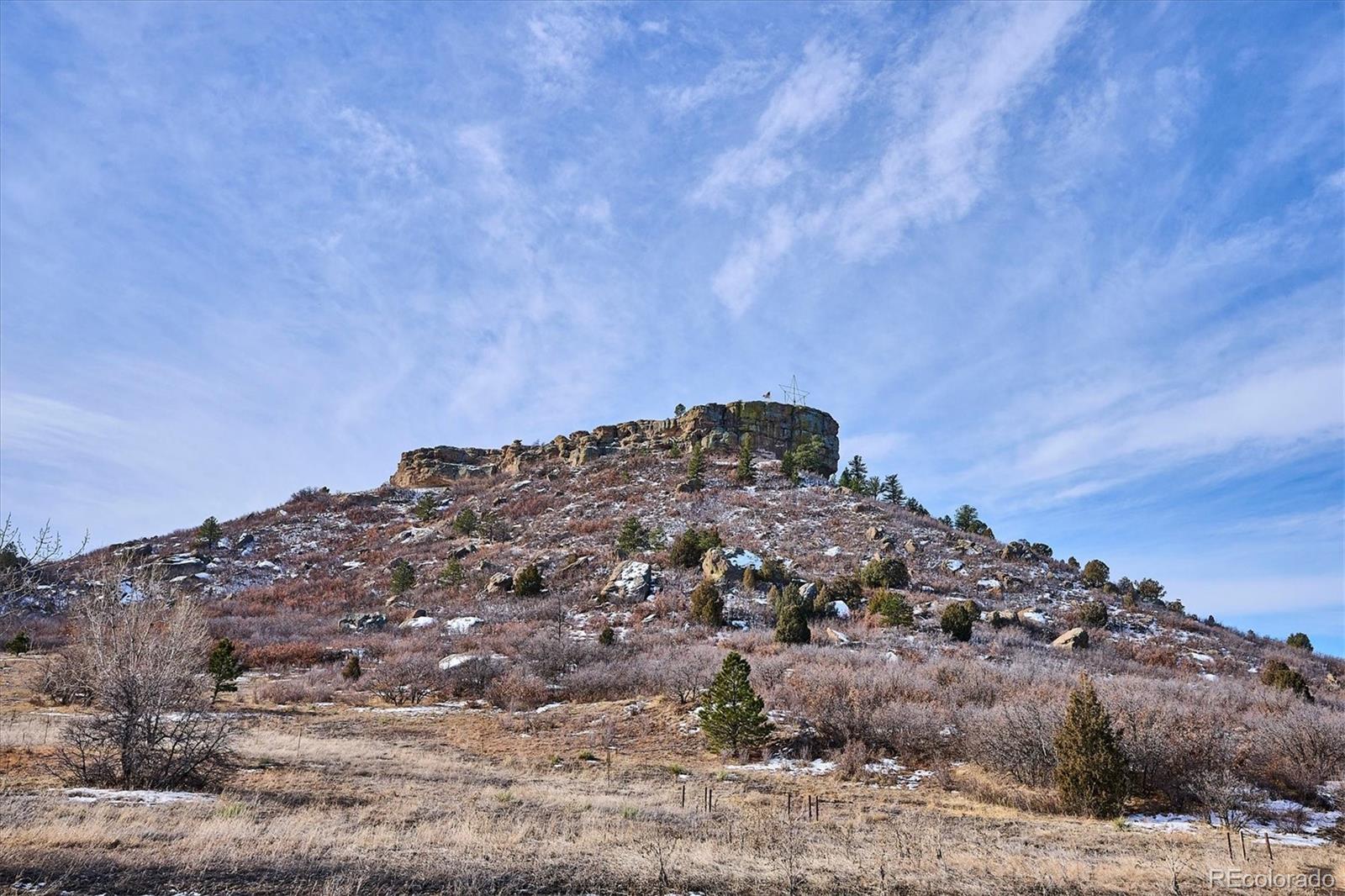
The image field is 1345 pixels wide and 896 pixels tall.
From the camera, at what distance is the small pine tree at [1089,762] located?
11.2m

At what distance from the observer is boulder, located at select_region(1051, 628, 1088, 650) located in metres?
24.8

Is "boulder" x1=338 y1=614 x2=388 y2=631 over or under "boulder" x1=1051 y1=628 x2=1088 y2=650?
under

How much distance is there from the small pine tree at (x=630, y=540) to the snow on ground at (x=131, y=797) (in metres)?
28.9

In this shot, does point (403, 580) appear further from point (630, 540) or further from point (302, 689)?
point (302, 689)

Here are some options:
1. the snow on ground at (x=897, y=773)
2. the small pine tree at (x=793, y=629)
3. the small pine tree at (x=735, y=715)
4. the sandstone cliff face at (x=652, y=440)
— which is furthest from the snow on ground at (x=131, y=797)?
the sandstone cliff face at (x=652, y=440)

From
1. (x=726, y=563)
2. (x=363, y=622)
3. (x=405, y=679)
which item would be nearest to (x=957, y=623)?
(x=726, y=563)

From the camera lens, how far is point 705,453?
230 feet

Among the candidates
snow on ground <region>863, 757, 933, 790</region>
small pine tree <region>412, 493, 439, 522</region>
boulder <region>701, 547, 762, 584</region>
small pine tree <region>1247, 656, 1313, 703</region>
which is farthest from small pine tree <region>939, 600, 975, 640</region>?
small pine tree <region>412, 493, 439, 522</region>

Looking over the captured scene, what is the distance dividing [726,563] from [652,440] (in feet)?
145

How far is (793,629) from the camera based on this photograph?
24172mm

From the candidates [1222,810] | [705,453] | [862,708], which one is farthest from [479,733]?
[705,453]

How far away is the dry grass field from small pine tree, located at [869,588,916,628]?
13156 mm

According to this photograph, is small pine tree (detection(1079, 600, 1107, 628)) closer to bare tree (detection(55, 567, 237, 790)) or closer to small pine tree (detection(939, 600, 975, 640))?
small pine tree (detection(939, 600, 975, 640))

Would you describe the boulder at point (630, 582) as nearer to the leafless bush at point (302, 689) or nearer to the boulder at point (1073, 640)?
the leafless bush at point (302, 689)
